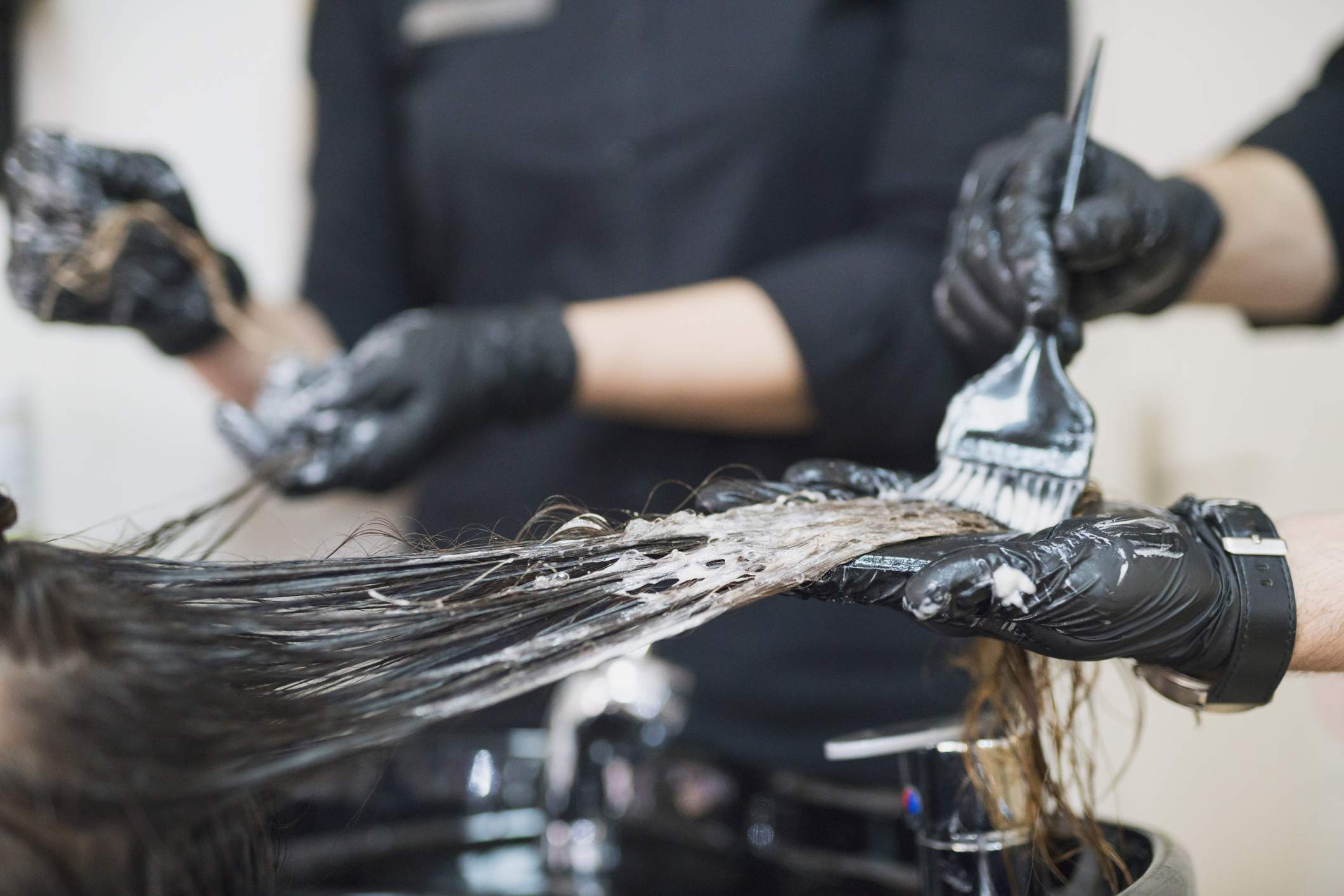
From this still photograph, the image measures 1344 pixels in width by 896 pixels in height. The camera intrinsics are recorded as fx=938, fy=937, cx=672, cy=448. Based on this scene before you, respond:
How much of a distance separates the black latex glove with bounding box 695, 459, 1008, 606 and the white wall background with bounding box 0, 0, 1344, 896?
722 mm

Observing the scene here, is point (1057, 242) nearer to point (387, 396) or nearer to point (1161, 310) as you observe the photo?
point (1161, 310)

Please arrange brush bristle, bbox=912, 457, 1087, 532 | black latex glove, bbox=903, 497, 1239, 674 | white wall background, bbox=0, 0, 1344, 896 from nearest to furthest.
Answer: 1. black latex glove, bbox=903, 497, 1239, 674
2. brush bristle, bbox=912, 457, 1087, 532
3. white wall background, bbox=0, 0, 1344, 896

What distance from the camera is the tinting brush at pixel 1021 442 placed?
1.71 feet

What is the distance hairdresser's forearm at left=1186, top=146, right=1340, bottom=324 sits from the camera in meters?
0.75

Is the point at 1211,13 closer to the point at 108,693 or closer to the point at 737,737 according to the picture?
the point at 737,737

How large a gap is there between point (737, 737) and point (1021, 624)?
22.4 inches

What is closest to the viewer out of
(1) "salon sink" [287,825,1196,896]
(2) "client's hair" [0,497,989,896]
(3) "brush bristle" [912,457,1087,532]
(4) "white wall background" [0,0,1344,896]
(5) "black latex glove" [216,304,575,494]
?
(2) "client's hair" [0,497,989,896]

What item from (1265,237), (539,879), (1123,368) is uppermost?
(1265,237)

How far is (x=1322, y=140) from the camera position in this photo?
77 centimetres

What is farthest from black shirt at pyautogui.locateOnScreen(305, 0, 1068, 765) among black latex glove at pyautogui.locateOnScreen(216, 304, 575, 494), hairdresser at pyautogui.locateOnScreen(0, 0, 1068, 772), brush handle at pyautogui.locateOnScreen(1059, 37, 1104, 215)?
brush handle at pyautogui.locateOnScreen(1059, 37, 1104, 215)

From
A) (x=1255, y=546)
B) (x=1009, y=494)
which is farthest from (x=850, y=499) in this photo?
(x=1255, y=546)

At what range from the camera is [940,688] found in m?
0.92

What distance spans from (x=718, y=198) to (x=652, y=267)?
0.34 ft

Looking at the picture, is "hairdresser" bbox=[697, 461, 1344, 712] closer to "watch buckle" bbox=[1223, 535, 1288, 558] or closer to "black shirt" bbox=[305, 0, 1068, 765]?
"watch buckle" bbox=[1223, 535, 1288, 558]
